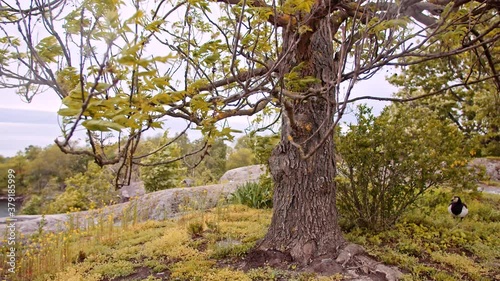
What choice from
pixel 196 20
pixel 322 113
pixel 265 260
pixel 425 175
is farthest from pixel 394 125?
pixel 196 20

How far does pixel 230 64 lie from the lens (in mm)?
2049

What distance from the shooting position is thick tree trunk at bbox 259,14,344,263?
3012 millimetres

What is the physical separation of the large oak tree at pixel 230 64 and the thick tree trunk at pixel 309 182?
1 centimetres

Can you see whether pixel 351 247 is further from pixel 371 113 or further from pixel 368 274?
pixel 371 113

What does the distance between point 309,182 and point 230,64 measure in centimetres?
148

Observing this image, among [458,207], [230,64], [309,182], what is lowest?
[458,207]

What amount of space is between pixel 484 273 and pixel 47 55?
3.62 m

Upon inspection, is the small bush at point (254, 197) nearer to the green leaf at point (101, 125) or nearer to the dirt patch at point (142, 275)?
the dirt patch at point (142, 275)

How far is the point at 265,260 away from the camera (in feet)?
9.97

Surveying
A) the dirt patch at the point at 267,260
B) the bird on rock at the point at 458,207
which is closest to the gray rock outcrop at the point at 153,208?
the dirt patch at the point at 267,260

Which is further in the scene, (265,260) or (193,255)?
(193,255)

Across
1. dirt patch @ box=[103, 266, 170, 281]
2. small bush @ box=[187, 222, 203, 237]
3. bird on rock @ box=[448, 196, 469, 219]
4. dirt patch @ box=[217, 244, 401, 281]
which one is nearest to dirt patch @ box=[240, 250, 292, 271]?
dirt patch @ box=[217, 244, 401, 281]

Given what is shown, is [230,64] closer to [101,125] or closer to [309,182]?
[101,125]

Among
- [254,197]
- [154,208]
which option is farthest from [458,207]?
[154,208]
